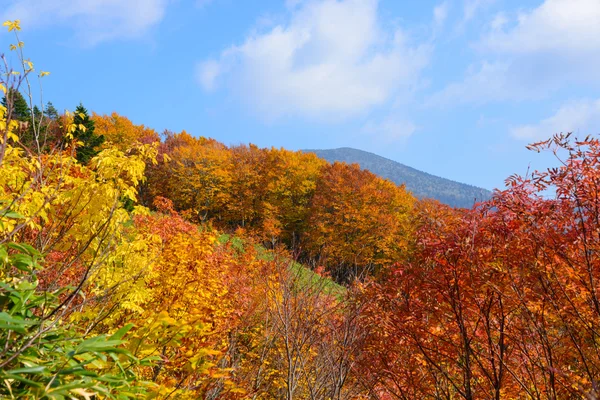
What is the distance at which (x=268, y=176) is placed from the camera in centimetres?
4225

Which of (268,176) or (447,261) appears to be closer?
(447,261)

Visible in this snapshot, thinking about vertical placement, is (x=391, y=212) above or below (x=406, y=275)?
above

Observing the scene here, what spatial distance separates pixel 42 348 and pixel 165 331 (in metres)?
0.72

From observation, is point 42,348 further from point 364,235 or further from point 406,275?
point 364,235

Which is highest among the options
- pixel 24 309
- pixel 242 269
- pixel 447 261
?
pixel 447 261

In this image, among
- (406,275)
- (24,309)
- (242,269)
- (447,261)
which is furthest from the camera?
(242,269)

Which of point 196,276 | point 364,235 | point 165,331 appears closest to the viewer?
point 165,331

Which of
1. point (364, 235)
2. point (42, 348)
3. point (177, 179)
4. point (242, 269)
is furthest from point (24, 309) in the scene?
point (177, 179)

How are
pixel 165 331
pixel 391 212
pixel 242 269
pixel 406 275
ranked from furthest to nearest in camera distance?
pixel 391 212, pixel 242 269, pixel 406 275, pixel 165 331

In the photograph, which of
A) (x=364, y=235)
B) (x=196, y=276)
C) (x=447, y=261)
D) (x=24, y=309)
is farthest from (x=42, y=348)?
(x=364, y=235)

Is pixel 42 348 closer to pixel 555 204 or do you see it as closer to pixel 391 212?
pixel 555 204

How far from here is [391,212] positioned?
124 feet

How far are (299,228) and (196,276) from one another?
32237 millimetres

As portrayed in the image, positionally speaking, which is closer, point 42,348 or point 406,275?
point 42,348
